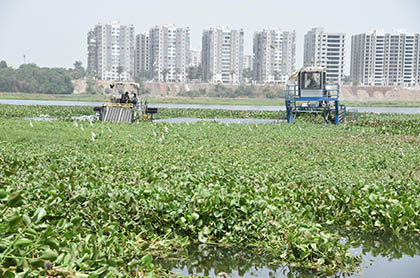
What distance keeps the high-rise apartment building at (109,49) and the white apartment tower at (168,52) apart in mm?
8237

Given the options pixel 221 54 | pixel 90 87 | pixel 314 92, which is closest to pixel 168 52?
Result: pixel 221 54

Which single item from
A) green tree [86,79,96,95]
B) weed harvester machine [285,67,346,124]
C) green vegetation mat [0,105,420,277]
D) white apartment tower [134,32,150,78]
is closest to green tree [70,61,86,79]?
green tree [86,79,96,95]

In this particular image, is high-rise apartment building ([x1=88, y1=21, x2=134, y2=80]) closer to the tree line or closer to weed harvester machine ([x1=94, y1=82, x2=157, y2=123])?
the tree line

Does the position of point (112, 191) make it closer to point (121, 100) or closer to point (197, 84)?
point (121, 100)

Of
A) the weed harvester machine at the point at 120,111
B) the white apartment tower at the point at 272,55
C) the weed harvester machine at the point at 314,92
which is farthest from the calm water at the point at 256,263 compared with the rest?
the white apartment tower at the point at 272,55

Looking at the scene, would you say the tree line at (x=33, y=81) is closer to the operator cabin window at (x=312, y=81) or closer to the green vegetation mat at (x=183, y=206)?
the operator cabin window at (x=312, y=81)

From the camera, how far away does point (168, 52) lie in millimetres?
181375

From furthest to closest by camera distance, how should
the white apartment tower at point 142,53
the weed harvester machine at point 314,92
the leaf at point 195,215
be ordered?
the white apartment tower at point 142,53, the weed harvester machine at point 314,92, the leaf at point 195,215

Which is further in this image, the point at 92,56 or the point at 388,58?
the point at 92,56

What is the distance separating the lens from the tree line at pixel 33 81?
12388cm

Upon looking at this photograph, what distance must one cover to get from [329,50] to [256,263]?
537 ft

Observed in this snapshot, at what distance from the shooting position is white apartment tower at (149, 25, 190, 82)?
17938cm

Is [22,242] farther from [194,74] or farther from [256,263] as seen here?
[194,74]

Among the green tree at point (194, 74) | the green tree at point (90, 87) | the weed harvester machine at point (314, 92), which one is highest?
the green tree at point (194, 74)
